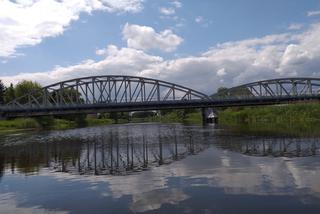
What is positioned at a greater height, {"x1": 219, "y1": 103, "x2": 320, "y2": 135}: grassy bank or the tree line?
the tree line

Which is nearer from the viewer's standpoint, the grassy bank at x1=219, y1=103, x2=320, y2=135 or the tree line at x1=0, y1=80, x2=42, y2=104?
the grassy bank at x1=219, y1=103, x2=320, y2=135

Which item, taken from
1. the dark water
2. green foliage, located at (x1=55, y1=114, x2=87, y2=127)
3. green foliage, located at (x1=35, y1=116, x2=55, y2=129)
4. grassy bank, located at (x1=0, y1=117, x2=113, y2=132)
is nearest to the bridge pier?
grassy bank, located at (x1=0, y1=117, x2=113, y2=132)

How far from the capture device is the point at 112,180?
22234 millimetres

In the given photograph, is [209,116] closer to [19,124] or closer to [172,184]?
[19,124]

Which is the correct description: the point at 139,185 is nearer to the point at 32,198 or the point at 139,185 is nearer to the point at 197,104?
the point at 32,198

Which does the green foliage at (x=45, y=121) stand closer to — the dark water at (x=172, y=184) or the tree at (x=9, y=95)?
the tree at (x=9, y=95)

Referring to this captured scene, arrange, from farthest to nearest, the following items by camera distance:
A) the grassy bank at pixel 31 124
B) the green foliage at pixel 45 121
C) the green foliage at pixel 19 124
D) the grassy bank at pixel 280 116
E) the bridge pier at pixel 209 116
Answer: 1. the bridge pier at pixel 209 116
2. the green foliage at pixel 45 121
3. the grassy bank at pixel 31 124
4. the green foliage at pixel 19 124
5. the grassy bank at pixel 280 116

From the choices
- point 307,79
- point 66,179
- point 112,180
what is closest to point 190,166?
point 112,180

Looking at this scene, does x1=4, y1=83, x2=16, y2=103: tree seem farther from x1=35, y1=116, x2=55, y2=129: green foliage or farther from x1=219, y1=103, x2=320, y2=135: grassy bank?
x1=219, y1=103, x2=320, y2=135: grassy bank

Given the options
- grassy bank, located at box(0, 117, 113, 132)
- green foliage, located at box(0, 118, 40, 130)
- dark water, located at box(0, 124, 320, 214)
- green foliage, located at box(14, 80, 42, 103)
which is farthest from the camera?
green foliage, located at box(14, 80, 42, 103)

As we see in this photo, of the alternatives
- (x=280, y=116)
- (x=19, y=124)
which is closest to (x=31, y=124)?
(x=19, y=124)

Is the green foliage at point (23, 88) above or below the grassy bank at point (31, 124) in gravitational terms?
above

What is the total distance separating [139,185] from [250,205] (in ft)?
21.9

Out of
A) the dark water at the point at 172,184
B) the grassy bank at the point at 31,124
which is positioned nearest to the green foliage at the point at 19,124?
the grassy bank at the point at 31,124
